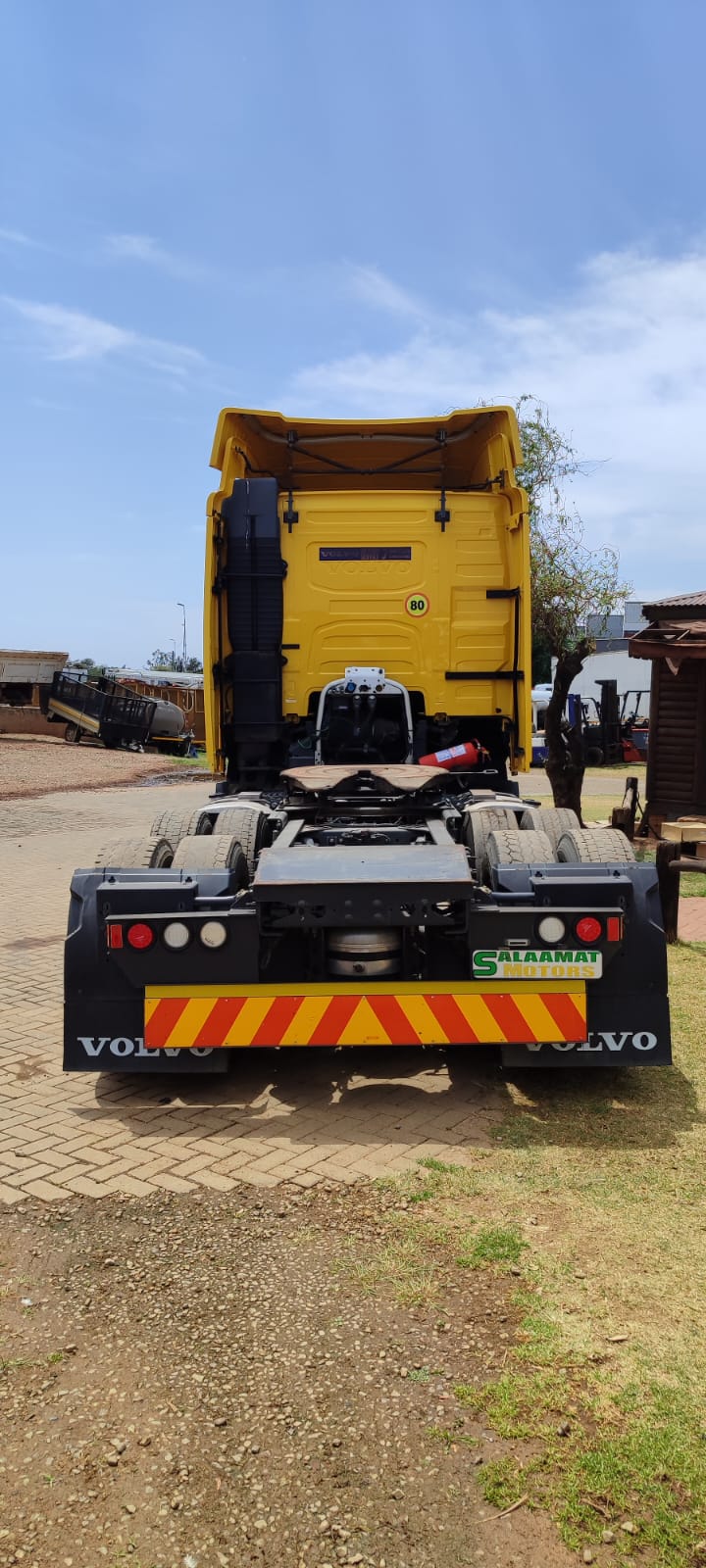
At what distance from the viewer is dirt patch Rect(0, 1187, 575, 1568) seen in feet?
7.48

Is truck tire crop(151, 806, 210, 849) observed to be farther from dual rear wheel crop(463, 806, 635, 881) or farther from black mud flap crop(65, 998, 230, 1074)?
dual rear wheel crop(463, 806, 635, 881)

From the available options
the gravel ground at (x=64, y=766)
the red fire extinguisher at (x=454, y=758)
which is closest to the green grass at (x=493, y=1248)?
the red fire extinguisher at (x=454, y=758)

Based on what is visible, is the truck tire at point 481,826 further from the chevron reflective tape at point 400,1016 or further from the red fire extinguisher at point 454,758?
the red fire extinguisher at point 454,758

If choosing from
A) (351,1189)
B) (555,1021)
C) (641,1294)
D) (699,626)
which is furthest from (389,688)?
(699,626)

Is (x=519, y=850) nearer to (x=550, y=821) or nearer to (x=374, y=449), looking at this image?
(x=550, y=821)

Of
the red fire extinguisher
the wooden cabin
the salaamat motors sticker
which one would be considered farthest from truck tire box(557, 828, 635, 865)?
the wooden cabin

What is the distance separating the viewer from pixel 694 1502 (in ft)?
7.72

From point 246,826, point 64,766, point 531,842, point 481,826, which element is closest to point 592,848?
point 531,842

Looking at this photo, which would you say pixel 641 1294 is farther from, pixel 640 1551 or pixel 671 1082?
pixel 671 1082

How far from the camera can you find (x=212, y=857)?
504 cm

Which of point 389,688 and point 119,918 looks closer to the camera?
point 119,918

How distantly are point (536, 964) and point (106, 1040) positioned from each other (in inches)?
72.6

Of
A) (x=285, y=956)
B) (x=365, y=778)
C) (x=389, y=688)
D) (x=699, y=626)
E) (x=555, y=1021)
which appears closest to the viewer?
(x=555, y=1021)

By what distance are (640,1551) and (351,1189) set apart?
172 cm
